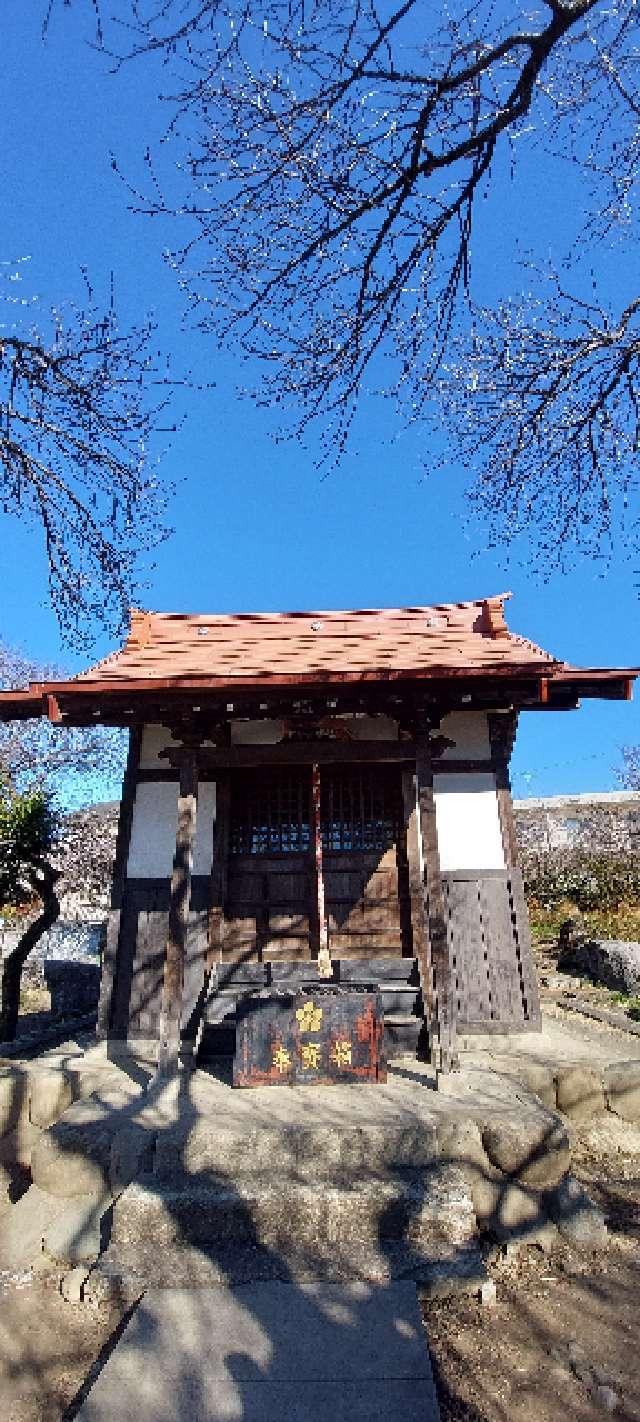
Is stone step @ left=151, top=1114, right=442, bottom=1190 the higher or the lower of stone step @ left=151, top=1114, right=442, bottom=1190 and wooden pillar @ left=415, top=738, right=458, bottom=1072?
the lower

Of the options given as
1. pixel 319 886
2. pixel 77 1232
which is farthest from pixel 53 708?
pixel 77 1232

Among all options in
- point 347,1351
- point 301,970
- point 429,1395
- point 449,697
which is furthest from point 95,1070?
point 449,697

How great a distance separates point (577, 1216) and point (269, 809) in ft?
15.0

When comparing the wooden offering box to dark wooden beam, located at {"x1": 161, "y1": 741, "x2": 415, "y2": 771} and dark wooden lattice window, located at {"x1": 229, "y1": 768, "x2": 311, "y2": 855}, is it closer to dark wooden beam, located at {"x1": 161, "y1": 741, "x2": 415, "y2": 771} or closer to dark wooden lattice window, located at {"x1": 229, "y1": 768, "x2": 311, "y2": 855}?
dark wooden beam, located at {"x1": 161, "y1": 741, "x2": 415, "y2": 771}

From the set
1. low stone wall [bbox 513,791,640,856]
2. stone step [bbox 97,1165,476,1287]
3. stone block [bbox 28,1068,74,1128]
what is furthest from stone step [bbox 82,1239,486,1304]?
low stone wall [bbox 513,791,640,856]

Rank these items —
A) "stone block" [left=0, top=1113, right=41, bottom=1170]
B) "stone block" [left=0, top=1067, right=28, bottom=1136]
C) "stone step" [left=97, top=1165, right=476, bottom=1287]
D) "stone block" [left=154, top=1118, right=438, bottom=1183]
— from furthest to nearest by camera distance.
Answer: "stone block" [left=0, top=1067, right=28, bottom=1136] → "stone block" [left=0, top=1113, right=41, bottom=1170] → "stone block" [left=154, top=1118, right=438, bottom=1183] → "stone step" [left=97, top=1165, right=476, bottom=1287]

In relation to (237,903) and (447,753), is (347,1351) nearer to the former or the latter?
(237,903)

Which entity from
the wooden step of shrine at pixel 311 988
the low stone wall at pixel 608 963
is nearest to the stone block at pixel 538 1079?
the wooden step of shrine at pixel 311 988

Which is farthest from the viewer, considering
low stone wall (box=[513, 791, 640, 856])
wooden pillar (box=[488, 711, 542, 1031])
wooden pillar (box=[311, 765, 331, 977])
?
low stone wall (box=[513, 791, 640, 856])

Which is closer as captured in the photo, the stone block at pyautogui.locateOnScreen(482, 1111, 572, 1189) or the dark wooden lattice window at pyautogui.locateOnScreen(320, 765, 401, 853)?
the stone block at pyautogui.locateOnScreen(482, 1111, 572, 1189)

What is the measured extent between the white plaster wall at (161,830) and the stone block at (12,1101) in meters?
2.26

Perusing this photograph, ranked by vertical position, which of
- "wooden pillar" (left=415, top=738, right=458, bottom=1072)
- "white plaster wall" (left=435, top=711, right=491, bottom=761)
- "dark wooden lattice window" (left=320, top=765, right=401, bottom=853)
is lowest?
"wooden pillar" (left=415, top=738, right=458, bottom=1072)

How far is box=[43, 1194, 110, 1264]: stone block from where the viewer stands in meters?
4.11

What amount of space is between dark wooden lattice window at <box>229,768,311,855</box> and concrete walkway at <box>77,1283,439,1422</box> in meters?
4.33
